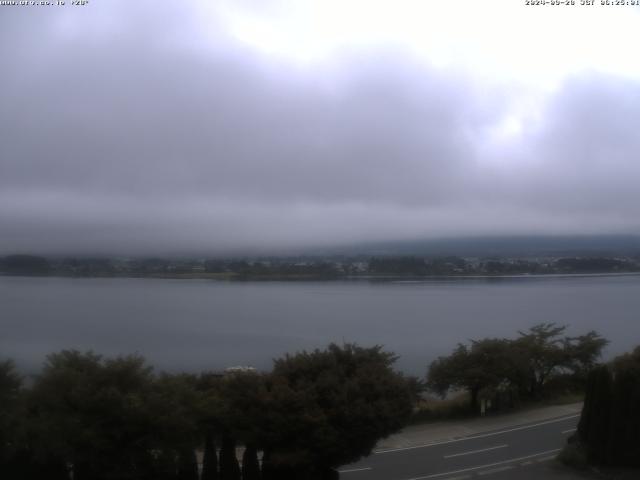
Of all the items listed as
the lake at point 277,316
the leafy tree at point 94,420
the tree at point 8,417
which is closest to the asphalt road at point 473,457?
the leafy tree at point 94,420

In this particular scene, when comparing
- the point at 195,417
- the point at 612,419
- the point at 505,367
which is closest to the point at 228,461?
the point at 195,417

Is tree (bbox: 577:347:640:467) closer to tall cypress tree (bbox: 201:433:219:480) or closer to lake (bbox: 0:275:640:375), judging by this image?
tall cypress tree (bbox: 201:433:219:480)

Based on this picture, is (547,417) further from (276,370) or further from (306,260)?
(306,260)

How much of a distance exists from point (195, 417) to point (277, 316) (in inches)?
1647

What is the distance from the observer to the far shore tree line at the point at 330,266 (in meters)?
48.5

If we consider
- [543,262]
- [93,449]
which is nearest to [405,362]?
[93,449]

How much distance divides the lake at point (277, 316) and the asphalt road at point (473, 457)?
14.1 m

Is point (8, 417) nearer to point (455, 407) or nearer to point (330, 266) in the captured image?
point (455, 407)

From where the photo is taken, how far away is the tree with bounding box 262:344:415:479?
1416 centimetres

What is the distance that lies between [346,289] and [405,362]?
114 feet

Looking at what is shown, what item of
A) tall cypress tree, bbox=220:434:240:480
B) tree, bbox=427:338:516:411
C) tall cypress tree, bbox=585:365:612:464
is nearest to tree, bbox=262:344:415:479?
tall cypress tree, bbox=220:434:240:480

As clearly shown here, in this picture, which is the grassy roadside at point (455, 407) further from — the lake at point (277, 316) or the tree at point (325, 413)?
the tree at point (325, 413)

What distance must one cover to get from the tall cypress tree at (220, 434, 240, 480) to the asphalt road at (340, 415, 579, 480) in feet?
13.7

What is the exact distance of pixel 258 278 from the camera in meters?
62.0
